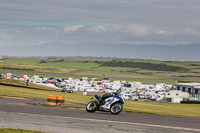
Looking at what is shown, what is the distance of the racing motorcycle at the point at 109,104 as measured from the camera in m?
24.6

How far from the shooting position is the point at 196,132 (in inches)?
662

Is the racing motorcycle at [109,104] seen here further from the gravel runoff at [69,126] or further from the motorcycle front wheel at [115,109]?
the gravel runoff at [69,126]

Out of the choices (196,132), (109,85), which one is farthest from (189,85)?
(196,132)

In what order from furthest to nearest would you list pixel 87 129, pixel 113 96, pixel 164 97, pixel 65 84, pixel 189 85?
pixel 65 84
pixel 189 85
pixel 164 97
pixel 113 96
pixel 87 129

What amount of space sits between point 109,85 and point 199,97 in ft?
123

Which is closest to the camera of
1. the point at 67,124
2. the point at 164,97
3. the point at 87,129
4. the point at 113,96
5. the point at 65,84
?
the point at 87,129

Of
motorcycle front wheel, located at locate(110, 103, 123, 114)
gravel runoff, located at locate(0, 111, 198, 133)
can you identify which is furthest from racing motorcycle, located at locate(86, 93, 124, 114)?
gravel runoff, located at locate(0, 111, 198, 133)

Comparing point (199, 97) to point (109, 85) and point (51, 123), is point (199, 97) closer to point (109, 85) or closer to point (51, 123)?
point (109, 85)

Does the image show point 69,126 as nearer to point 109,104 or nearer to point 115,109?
point 109,104

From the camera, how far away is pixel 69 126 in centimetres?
1730

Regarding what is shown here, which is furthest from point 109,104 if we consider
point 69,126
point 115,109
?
point 69,126

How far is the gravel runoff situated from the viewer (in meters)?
16.6

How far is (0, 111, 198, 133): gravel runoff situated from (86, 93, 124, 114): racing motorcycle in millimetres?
5693

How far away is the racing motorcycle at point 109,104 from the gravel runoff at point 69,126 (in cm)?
569
